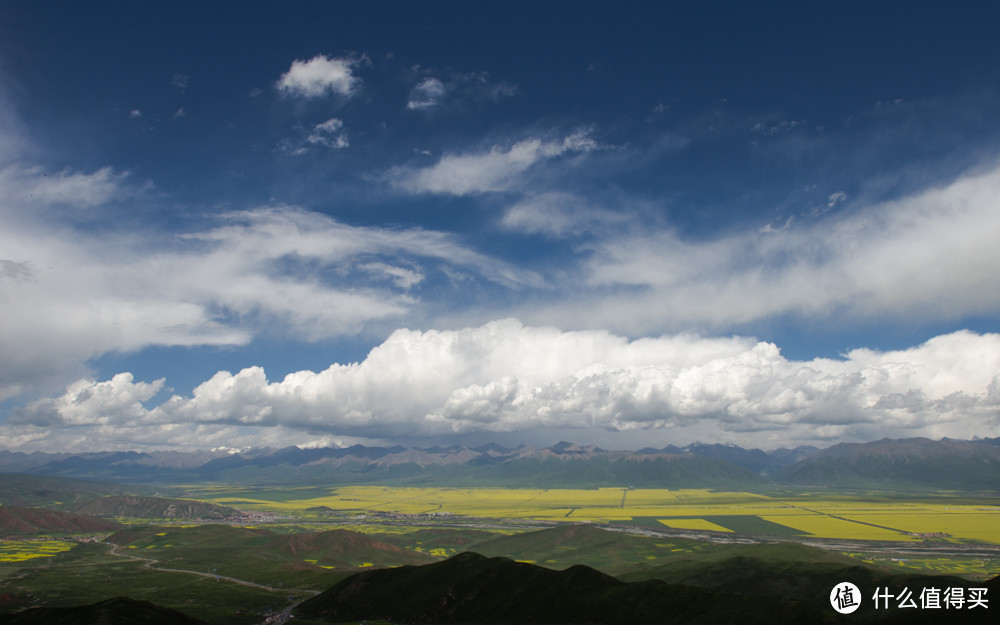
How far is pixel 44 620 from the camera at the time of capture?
116000mm

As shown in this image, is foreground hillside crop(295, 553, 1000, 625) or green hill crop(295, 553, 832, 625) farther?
green hill crop(295, 553, 832, 625)

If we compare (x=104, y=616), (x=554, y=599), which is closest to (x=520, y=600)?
(x=554, y=599)

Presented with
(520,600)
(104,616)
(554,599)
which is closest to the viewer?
(104,616)

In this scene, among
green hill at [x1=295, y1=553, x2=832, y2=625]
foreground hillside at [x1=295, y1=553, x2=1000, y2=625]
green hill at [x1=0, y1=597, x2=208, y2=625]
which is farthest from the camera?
green hill at [x1=295, y1=553, x2=832, y2=625]

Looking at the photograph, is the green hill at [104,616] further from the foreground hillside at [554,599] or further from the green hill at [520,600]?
the green hill at [520,600]

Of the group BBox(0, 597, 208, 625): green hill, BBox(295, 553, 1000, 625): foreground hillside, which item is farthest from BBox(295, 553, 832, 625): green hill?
BBox(0, 597, 208, 625): green hill

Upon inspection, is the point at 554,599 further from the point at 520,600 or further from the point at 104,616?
the point at 104,616

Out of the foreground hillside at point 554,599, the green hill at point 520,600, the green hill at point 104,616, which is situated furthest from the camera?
the green hill at point 520,600

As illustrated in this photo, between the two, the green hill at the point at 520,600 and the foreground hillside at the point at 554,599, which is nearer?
the foreground hillside at the point at 554,599

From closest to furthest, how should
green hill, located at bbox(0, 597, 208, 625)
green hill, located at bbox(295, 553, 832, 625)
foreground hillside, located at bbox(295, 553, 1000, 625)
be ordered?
foreground hillside, located at bbox(295, 553, 1000, 625) < green hill, located at bbox(0, 597, 208, 625) < green hill, located at bbox(295, 553, 832, 625)

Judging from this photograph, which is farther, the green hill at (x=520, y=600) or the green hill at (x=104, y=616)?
the green hill at (x=520, y=600)

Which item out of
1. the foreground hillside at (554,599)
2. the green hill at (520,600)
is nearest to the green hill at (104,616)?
the foreground hillside at (554,599)

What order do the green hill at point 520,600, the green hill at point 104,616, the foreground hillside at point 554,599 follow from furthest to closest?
the green hill at point 520,600
the green hill at point 104,616
the foreground hillside at point 554,599

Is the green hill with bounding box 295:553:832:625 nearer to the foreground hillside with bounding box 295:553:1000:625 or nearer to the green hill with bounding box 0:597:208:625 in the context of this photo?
the foreground hillside with bounding box 295:553:1000:625
